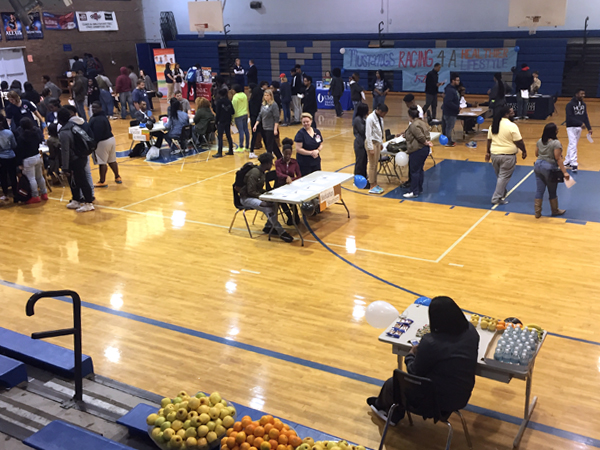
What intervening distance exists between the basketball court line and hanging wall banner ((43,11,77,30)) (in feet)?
65.3

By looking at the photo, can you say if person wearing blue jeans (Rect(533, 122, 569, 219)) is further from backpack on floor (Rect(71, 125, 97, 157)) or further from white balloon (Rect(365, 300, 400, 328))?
backpack on floor (Rect(71, 125, 97, 157))

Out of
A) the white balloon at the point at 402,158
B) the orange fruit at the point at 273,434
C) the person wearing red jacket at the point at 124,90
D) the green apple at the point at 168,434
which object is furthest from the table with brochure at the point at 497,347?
the person wearing red jacket at the point at 124,90

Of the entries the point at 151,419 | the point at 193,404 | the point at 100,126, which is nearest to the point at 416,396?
the point at 193,404

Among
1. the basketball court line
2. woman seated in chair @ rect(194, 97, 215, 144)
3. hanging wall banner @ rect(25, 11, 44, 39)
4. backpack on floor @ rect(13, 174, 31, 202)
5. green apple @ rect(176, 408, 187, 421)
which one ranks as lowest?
the basketball court line

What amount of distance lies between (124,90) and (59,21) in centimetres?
764

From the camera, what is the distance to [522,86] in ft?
53.4

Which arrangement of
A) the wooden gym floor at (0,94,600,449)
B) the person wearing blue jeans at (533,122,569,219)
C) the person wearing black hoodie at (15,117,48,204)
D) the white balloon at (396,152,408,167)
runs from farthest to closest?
1. the white balloon at (396,152,408,167)
2. the person wearing black hoodie at (15,117,48,204)
3. the person wearing blue jeans at (533,122,569,219)
4. the wooden gym floor at (0,94,600,449)

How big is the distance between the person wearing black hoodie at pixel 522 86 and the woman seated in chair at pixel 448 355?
45.9 feet

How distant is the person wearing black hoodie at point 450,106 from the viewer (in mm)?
12984

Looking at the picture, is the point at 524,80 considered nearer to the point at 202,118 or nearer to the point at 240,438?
the point at 202,118

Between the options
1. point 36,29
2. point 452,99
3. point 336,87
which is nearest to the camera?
point 452,99

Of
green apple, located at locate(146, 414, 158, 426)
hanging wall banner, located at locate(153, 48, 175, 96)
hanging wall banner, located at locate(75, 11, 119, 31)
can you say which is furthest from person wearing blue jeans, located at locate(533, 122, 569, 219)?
hanging wall banner, located at locate(75, 11, 119, 31)

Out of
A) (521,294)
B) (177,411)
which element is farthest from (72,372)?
(521,294)

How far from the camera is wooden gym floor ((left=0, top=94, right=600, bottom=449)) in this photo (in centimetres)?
463
